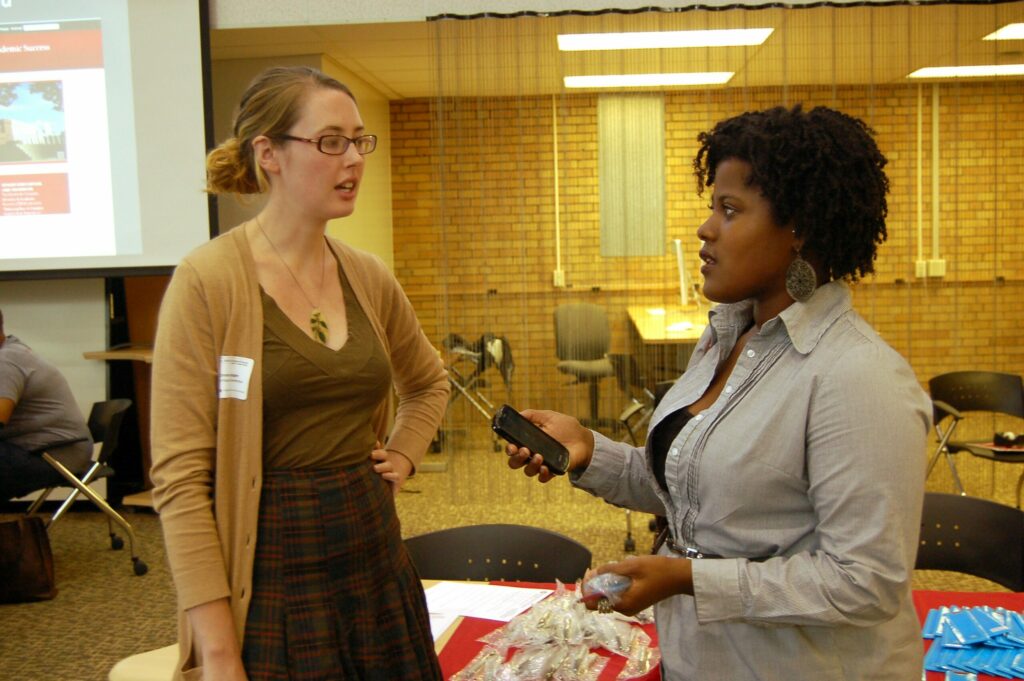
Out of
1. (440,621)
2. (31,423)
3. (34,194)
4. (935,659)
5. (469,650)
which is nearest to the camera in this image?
(935,659)

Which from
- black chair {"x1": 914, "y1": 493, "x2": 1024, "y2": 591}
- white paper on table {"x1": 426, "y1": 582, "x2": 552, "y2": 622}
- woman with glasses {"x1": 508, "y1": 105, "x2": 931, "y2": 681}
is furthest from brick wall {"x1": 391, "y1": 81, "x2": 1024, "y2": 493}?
woman with glasses {"x1": 508, "y1": 105, "x2": 931, "y2": 681}

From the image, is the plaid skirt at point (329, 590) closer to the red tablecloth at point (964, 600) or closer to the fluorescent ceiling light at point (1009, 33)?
the red tablecloth at point (964, 600)

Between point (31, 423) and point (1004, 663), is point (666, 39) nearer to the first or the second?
point (31, 423)

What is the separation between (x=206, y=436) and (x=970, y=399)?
5080mm

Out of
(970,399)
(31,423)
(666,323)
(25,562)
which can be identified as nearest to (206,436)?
(25,562)

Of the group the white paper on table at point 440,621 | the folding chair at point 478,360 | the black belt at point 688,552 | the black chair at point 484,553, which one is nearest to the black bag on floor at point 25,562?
the folding chair at point 478,360

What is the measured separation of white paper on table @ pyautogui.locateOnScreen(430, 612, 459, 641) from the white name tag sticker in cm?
76

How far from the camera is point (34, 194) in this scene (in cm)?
538

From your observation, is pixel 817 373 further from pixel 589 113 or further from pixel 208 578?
pixel 589 113

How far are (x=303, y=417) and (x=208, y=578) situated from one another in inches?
11.9

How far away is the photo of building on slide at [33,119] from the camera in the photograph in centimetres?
530

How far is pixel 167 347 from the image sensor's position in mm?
1478

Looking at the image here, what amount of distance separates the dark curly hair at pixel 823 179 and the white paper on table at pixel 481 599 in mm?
1127

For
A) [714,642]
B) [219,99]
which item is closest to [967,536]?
[714,642]
